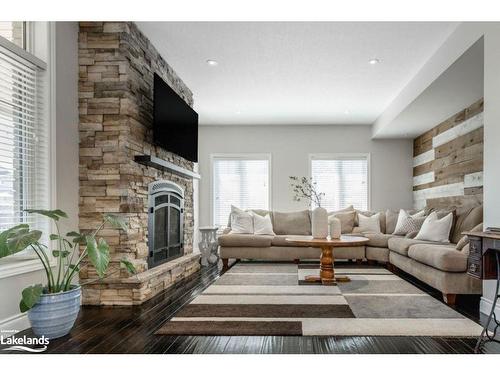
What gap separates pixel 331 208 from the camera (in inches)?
286

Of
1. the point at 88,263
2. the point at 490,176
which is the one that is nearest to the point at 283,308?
the point at 88,263

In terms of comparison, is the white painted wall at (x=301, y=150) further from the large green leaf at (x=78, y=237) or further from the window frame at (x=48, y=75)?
the large green leaf at (x=78, y=237)

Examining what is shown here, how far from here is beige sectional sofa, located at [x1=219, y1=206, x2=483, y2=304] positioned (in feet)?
10.8

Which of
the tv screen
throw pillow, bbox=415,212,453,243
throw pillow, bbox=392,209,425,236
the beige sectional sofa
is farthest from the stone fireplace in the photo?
throw pillow, bbox=392,209,425,236

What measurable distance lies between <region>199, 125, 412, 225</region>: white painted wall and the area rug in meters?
3.03

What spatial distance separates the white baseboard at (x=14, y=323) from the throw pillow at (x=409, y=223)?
472 centimetres

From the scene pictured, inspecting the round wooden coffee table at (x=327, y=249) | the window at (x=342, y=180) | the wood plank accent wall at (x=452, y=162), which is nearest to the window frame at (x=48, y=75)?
the round wooden coffee table at (x=327, y=249)

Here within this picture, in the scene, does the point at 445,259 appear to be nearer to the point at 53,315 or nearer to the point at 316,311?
the point at 316,311

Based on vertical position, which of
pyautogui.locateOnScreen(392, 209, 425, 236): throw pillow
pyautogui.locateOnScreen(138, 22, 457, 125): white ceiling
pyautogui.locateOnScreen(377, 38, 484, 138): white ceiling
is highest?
pyautogui.locateOnScreen(138, 22, 457, 125): white ceiling

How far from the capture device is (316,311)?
2.98m

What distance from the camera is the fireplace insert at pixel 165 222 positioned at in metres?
3.83

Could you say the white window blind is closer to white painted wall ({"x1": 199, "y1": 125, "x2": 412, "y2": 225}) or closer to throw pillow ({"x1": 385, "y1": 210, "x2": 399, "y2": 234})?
white painted wall ({"x1": 199, "y1": 125, "x2": 412, "y2": 225})

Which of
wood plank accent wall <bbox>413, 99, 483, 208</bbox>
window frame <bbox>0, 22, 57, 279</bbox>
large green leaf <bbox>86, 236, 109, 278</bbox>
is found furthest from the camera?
wood plank accent wall <bbox>413, 99, 483, 208</bbox>
